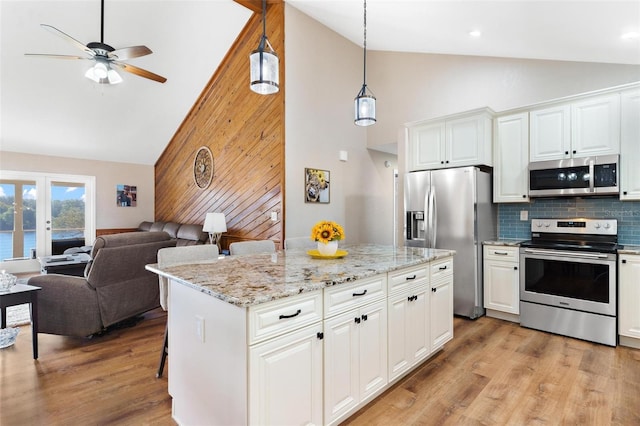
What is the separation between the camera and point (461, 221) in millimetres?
3836

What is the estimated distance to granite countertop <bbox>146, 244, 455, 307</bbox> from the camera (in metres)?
1.49

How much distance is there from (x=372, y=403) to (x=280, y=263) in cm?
111

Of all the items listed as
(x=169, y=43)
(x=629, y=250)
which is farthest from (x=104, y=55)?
(x=629, y=250)

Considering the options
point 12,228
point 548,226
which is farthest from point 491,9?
point 12,228

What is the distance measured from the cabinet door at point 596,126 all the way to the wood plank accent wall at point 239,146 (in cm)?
333

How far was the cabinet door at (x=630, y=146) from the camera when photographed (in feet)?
9.92

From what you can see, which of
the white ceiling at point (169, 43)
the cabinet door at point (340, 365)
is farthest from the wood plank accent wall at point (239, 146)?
the cabinet door at point (340, 365)

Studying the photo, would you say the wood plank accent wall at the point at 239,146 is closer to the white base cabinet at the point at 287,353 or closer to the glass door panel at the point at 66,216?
the glass door panel at the point at 66,216

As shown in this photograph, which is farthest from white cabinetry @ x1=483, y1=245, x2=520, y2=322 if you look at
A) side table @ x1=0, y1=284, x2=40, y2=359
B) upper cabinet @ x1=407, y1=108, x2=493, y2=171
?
side table @ x1=0, y1=284, x2=40, y2=359

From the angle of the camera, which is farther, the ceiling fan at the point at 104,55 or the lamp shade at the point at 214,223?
the lamp shade at the point at 214,223

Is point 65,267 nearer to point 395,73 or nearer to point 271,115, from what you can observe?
point 271,115

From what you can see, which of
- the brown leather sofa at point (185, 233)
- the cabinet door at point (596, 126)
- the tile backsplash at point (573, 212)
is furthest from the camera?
the brown leather sofa at point (185, 233)

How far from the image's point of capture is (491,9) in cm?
278

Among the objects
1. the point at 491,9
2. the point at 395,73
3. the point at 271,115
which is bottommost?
the point at 271,115
